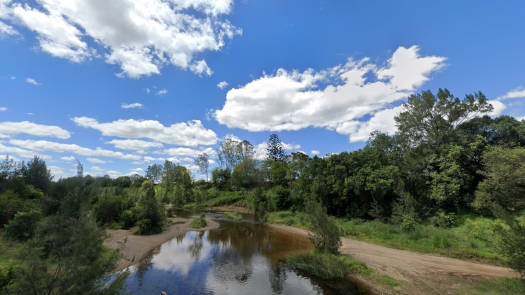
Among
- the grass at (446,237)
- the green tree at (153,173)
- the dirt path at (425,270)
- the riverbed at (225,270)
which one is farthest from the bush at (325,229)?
the green tree at (153,173)

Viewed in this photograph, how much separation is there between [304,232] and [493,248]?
1998 centimetres

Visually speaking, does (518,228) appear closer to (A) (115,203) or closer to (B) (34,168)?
(A) (115,203)

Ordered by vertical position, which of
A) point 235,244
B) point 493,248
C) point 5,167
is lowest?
point 235,244

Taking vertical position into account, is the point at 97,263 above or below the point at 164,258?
above

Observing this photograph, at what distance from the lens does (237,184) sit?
234 feet

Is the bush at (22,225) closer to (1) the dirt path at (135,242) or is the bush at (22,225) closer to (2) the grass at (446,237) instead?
(1) the dirt path at (135,242)

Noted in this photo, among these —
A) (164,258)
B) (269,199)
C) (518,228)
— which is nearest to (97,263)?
(164,258)

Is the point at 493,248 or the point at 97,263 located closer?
the point at 97,263

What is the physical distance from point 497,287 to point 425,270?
3828mm

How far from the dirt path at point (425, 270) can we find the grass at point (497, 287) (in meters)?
0.58

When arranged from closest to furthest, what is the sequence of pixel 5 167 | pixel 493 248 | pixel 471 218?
pixel 493 248
pixel 471 218
pixel 5 167

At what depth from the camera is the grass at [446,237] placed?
719 inches

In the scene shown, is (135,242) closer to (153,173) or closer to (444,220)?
(444,220)

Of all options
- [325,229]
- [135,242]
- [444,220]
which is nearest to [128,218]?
[135,242]
